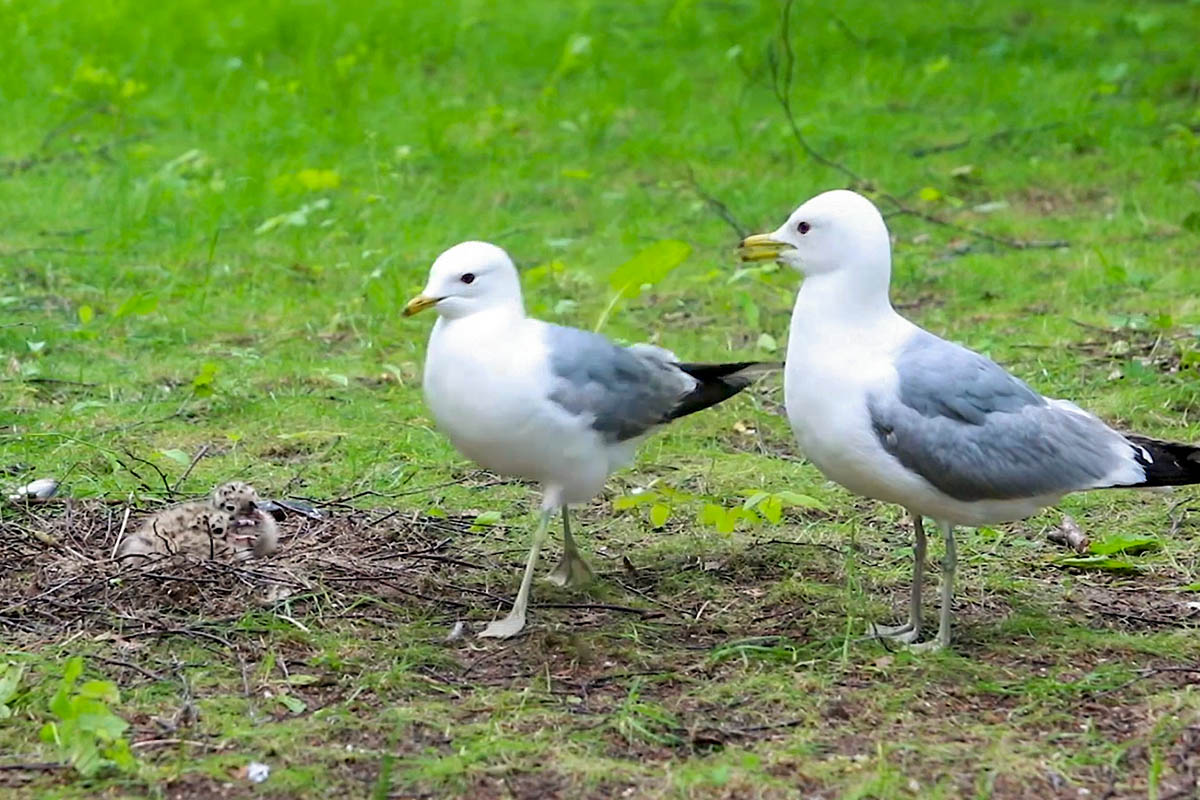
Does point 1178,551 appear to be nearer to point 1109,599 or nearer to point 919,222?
point 1109,599

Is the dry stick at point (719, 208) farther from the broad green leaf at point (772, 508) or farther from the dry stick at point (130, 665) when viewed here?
the dry stick at point (130, 665)

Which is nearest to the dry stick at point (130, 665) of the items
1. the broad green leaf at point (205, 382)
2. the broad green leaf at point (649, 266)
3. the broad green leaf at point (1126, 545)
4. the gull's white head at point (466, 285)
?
the gull's white head at point (466, 285)

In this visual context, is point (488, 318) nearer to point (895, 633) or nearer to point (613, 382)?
point (613, 382)

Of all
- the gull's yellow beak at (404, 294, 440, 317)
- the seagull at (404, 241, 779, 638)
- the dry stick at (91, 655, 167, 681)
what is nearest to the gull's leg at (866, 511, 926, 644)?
the seagull at (404, 241, 779, 638)

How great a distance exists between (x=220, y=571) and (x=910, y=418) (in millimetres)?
1667

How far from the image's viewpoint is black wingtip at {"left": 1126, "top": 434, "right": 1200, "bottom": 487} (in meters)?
4.30

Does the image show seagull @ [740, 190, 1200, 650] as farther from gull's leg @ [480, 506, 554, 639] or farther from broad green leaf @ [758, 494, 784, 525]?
gull's leg @ [480, 506, 554, 639]

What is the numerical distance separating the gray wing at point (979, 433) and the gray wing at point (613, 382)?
68 cm

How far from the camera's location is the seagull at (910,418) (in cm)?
407

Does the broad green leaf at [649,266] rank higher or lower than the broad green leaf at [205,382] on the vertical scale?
higher

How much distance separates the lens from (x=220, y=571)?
4426mm

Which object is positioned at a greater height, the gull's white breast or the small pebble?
the gull's white breast

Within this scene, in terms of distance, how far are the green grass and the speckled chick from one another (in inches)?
14.0

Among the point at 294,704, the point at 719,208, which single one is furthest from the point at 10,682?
the point at 719,208
